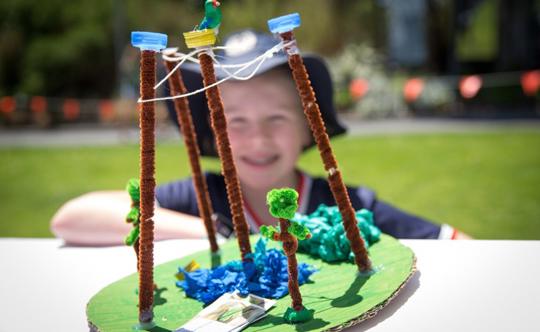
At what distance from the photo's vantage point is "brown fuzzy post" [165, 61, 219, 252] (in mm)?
997

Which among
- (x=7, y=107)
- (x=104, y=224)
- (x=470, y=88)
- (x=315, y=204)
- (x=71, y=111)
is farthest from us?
(x=7, y=107)

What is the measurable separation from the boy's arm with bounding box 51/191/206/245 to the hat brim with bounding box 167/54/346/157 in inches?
12.5

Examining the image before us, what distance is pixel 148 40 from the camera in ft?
2.39

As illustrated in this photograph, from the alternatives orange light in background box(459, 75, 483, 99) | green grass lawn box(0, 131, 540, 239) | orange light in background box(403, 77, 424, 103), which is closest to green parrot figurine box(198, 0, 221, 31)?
green grass lawn box(0, 131, 540, 239)

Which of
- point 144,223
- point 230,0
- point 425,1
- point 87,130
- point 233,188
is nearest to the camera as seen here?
point 144,223

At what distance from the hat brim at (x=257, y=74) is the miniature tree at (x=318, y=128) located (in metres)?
0.48

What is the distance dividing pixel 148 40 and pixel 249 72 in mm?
651

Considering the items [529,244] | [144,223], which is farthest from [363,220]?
[144,223]

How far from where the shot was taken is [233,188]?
0.91 meters

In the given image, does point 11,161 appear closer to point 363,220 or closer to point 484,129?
point 484,129

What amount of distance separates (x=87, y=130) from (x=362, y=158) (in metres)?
7.54

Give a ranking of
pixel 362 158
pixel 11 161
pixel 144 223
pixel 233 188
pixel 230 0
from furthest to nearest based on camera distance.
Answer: pixel 230 0, pixel 11 161, pixel 362 158, pixel 233 188, pixel 144 223

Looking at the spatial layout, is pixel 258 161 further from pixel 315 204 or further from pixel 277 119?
pixel 315 204

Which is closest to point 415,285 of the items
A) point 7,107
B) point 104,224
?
point 104,224
